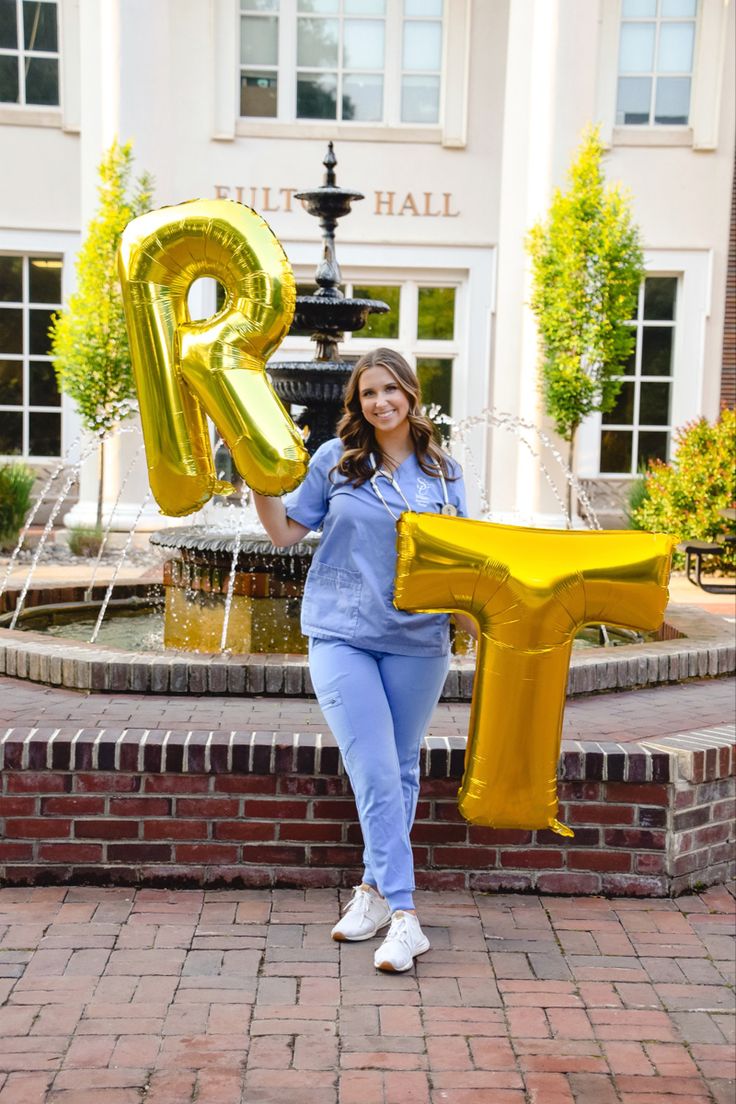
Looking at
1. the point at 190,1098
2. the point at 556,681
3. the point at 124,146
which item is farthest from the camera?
the point at 124,146

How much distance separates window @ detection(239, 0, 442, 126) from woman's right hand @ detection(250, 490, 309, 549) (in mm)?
11997

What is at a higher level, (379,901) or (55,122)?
(55,122)

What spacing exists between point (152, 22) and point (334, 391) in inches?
327

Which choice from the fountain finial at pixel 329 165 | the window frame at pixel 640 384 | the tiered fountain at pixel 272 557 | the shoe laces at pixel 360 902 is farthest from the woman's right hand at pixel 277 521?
the window frame at pixel 640 384

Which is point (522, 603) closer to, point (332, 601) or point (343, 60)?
point (332, 601)

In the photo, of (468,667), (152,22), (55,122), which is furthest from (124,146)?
(468,667)

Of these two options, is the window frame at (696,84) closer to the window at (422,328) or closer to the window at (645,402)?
the window at (645,402)

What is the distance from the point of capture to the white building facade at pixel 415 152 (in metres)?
14.0

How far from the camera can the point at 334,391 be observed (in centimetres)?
590

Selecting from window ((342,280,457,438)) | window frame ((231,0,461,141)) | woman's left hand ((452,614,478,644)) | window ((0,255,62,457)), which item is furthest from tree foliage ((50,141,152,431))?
woman's left hand ((452,614,478,644))

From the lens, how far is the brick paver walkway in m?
2.71

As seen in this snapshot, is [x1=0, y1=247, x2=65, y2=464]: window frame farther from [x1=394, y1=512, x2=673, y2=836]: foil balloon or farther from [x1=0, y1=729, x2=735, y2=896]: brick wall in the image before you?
[x1=394, y1=512, x2=673, y2=836]: foil balloon

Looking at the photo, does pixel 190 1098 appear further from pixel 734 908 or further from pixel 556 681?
pixel 734 908

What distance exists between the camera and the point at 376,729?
3.38 metres
